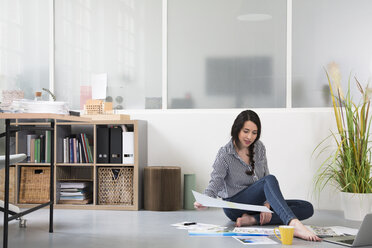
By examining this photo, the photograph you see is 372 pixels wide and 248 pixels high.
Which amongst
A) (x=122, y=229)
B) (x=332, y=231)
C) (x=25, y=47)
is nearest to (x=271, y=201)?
(x=332, y=231)

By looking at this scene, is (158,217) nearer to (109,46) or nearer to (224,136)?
(224,136)

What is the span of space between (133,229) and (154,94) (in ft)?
5.76

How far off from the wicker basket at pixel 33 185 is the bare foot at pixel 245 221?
1962 mm

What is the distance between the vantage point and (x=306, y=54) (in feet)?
15.0

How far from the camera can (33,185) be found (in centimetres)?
451

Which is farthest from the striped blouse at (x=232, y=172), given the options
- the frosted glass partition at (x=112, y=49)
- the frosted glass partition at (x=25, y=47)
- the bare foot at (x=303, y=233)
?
the frosted glass partition at (x=25, y=47)

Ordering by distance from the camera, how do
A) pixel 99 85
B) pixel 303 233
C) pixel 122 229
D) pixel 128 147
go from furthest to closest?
pixel 99 85
pixel 128 147
pixel 122 229
pixel 303 233

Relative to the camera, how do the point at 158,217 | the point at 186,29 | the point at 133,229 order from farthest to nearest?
the point at 186,29 < the point at 158,217 < the point at 133,229

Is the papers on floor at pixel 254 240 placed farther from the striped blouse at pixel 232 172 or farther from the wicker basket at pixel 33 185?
the wicker basket at pixel 33 185

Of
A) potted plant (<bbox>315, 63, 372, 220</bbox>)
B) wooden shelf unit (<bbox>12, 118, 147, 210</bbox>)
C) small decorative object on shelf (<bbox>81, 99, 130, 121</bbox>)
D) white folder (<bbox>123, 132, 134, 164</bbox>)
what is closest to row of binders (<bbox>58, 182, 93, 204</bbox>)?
wooden shelf unit (<bbox>12, 118, 147, 210</bbox>)

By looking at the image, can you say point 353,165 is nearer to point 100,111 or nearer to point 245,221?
point 245,221

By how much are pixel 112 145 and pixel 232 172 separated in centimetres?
142

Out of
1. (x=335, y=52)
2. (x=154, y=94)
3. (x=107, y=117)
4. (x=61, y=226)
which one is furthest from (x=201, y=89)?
(x=61, y=226)

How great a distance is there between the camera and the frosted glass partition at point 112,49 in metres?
4.84
